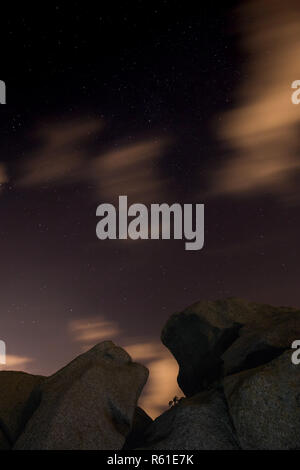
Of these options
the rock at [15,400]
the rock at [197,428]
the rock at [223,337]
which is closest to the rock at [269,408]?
the rock at [197,428]

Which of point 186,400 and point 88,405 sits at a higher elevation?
point 88,405

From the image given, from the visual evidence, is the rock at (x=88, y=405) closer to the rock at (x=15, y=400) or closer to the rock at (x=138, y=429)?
the rock at (x=15, y=400)

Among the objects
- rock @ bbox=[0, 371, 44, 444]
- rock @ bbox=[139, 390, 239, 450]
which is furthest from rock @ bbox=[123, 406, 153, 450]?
rock @ bbox=[0, 371, 44, 444]

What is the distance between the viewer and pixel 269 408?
17.9m

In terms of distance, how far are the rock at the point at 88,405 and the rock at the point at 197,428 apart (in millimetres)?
1351

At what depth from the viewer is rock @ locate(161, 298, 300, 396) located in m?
21.2

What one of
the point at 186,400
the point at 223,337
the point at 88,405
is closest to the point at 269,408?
the point at 186,400

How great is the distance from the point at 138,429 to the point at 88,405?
445cm

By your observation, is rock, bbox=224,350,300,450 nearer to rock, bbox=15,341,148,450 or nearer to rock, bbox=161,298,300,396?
rock, bbox=161,298,300,396

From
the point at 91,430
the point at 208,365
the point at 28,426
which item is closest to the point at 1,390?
the point at 28,426

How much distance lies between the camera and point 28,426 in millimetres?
18875

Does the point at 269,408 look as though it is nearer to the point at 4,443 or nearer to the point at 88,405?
the point at 88,405

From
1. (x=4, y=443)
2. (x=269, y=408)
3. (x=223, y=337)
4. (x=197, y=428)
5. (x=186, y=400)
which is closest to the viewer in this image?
(x=269, y=408)
